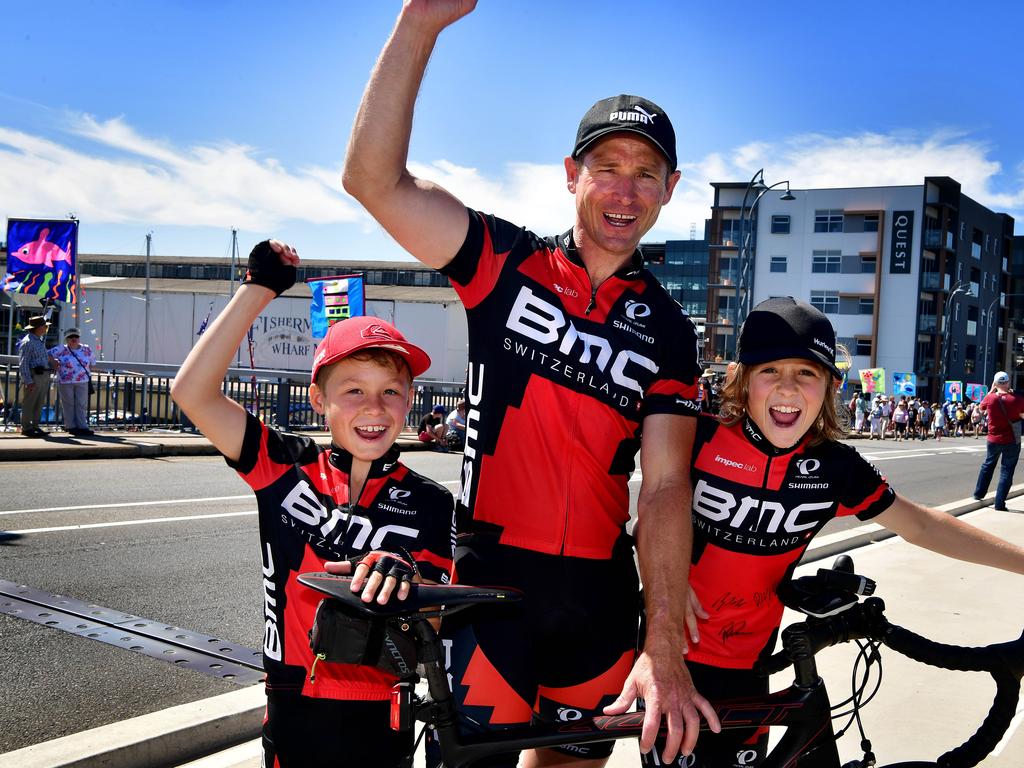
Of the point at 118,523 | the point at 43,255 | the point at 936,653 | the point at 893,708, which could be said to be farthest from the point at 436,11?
the point at 43,255

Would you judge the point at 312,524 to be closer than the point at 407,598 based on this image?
No

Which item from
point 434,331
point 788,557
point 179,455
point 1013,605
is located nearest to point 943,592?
point 1013,605

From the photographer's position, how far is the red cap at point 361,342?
7.75ft

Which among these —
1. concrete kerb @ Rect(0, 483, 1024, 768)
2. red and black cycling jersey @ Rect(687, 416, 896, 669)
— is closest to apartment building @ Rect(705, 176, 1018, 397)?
concrete kerb @ Rect(0, 483, 1024, 768)

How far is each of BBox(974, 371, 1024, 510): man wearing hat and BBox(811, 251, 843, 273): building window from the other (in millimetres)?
56700

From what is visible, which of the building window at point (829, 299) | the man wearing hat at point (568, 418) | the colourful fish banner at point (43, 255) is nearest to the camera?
the man wearing hat at point (568, 418)

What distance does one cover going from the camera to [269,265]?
2.34 metres

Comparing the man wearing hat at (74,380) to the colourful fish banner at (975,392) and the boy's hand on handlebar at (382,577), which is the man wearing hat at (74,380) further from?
the colourful fish banner at (975,392)

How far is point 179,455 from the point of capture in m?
15.0

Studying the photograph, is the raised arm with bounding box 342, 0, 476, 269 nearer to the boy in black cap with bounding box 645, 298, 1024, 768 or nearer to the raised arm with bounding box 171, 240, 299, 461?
the raised arm with bounding box 171, 240, 299, 461

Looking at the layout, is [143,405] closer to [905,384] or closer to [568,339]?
[568,339]

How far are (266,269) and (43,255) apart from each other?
14.6 metres

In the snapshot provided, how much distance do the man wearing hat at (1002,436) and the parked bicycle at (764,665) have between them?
489 inches

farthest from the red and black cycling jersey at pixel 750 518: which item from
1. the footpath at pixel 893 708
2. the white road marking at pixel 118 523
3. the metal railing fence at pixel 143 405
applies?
the metal railing fence at pixel 143 405
